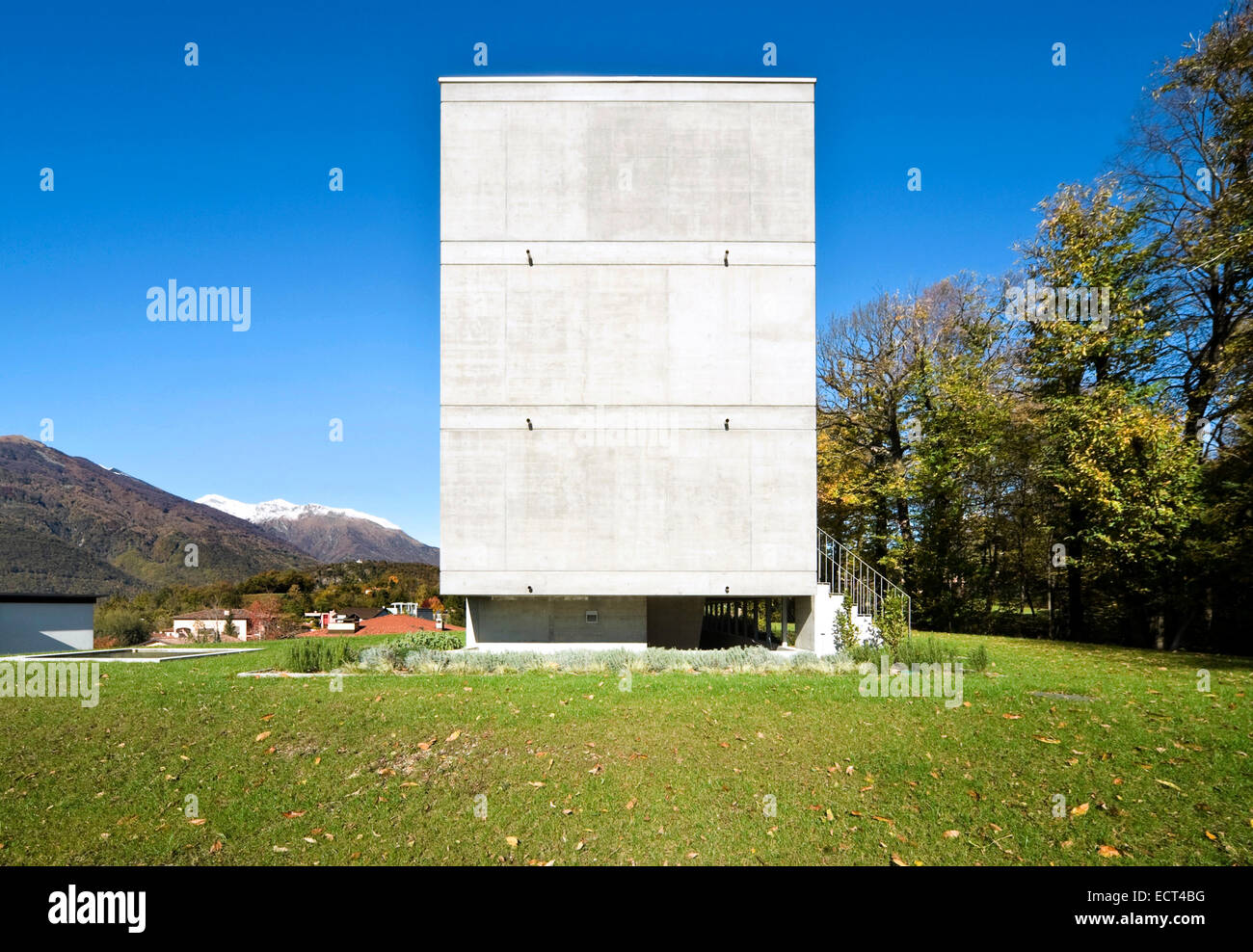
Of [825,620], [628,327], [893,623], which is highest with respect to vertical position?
[628,327]

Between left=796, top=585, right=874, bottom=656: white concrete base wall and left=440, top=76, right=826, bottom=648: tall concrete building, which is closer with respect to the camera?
left=440, top=76, right=826, bottom=648: tall concrete building

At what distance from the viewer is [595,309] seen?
1565cm

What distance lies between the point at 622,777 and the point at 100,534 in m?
143

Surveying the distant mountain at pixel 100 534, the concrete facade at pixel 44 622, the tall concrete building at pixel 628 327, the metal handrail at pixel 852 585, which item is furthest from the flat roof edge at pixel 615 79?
the distant mountain at pixel 100 534

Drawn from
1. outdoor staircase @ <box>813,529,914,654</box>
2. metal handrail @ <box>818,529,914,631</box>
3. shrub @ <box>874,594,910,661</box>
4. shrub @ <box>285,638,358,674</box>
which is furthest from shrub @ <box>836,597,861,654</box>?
shrub @ <box>285,638,358,674</box>

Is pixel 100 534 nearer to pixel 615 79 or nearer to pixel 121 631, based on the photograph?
pixel 121 631

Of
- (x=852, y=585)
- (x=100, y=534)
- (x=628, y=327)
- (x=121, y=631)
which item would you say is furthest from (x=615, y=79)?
(x=100, y=534)

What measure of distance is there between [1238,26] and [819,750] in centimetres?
2271

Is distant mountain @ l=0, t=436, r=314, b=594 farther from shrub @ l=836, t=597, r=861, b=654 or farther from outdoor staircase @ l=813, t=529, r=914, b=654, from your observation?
shrub @ l=836, t=597, r=861, b=654

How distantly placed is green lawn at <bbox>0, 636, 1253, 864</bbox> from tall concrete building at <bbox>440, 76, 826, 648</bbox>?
566 centimetres

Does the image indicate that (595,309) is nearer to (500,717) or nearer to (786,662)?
(786,662)

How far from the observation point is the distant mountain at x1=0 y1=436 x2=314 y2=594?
282ft

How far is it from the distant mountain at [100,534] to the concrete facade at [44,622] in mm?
56192

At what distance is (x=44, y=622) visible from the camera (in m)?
21.7
